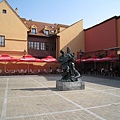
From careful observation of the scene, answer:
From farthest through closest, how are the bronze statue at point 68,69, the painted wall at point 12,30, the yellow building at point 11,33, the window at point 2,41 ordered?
the painted wall at point 12,30 → the yellow building at point 11,33 → the window at point 2,41 → the bronze statue at point 68,69

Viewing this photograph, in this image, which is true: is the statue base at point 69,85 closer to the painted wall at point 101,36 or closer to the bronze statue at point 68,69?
the bronze statue at point 68,69

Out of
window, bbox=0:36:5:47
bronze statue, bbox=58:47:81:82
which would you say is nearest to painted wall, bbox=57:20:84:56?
window, bbox=0:36:5:47

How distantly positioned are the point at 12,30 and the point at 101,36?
15.9 metres

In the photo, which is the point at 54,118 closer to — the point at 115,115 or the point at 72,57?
the point at 115,115

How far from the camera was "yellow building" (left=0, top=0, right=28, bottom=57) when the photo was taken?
28031mm

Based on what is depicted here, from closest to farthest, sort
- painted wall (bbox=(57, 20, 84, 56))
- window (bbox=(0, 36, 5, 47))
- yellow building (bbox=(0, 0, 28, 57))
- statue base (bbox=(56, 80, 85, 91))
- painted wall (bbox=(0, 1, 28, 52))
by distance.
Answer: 1. statue base (bbox=(56, 80, 85, 91))
2. window (bbox=(0, 36, 5, 47))
3. yellow building (bbox=(0, 0, 28, 57))
4. painted wall (bbox=(0, 1, 28, 52))
5. painted wall (bbox=(57, 20, 84, 56))

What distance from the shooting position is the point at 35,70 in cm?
2928

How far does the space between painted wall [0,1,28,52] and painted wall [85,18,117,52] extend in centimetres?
1264

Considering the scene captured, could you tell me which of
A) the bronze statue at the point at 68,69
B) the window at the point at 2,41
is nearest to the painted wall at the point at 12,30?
the window at the point at 2,41

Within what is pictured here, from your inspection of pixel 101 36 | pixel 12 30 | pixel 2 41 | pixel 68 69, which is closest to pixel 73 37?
pixel 101 36

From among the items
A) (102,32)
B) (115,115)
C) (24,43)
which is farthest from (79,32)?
(115,115)

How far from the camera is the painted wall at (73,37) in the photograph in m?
32.6


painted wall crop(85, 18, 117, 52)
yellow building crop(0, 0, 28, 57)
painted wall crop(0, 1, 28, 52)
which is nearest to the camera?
painted wall crop(85, 18, 117, 52)

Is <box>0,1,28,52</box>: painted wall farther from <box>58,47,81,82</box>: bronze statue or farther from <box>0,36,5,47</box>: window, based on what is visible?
<box>58,47,81,82</box>: bronze statue
